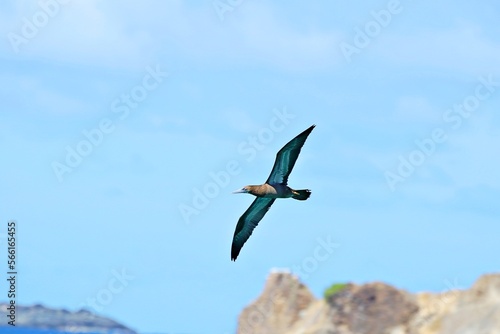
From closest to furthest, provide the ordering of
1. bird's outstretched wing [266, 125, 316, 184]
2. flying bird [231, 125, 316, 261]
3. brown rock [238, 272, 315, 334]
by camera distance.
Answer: bird's outstretched wing [266, 125, 316, 184], flying bird [231, 125, 316, 261], brown rock [238, 272, 315, 334]

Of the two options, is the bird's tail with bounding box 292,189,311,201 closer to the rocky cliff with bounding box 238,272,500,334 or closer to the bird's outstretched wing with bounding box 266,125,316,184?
the bird's outstretched wing with bounding box 266,125,316,184

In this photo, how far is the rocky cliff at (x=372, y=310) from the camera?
60312 mm

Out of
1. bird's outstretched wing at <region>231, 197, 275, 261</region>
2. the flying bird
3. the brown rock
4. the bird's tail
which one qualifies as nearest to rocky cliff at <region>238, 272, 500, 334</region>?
the brown rock

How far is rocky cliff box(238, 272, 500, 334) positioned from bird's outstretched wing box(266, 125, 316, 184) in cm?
2827

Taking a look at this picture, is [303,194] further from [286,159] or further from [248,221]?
[248,221]

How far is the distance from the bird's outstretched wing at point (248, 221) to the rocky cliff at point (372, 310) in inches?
973

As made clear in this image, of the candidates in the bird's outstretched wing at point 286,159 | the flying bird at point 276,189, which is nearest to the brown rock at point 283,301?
the flying bird at point 276,189

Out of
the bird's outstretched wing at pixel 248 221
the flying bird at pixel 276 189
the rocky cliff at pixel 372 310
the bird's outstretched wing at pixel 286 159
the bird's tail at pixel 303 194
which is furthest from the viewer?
the rocky cliff at pixel 372 310

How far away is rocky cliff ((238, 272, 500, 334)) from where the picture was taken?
2375 inches

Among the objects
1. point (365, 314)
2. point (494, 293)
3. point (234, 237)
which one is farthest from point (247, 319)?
point (234, 237)

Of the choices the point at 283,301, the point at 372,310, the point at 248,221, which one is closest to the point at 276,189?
the point at 248,221

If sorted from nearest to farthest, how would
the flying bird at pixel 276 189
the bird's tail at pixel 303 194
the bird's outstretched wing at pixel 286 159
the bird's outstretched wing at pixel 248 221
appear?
the bird's outstretched wing at pixel 286 159, the flying bird at pixel 276 189, the bird's tail at pixel 303 194, the bird's outstretched wing at pixel 248 221

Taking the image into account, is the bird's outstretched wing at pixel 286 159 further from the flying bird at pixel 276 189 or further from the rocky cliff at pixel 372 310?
the rocky cliff at pixel 372 310

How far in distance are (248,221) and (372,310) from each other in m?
33.0
